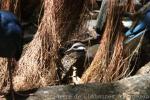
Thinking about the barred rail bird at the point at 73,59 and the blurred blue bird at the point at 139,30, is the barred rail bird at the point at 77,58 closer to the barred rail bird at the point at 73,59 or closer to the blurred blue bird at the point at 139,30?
the barred rail bird at the point at 73,59

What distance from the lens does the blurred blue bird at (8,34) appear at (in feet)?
13.7

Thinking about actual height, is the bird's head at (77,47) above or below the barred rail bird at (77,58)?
above

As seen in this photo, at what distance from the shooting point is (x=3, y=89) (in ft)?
16.8

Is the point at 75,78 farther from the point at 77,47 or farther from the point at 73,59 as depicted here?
the point at 77,47

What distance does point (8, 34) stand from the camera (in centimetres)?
420

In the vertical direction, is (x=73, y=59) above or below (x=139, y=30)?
below

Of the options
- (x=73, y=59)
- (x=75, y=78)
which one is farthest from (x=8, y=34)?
(x=73, y=59)

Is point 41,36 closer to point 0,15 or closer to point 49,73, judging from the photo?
point 49,73

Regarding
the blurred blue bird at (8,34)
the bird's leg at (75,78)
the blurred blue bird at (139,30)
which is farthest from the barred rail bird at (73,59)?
the blurred blue bird at (8,34)

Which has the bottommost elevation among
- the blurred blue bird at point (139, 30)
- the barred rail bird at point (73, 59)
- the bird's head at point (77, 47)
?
the barred rail bird at point (73, 59)

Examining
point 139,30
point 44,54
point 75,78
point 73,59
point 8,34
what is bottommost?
point 75,78

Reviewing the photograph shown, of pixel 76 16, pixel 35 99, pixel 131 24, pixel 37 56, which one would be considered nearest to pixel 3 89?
pixel 37 56

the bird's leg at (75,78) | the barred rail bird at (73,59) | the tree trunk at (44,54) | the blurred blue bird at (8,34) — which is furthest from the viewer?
the barred rail bird at (73,59)

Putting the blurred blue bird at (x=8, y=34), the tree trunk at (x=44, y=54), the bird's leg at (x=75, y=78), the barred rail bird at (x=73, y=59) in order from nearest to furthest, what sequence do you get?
the blurred blue bird at (x=8, y=34), the bird's leg at (x=75, y=78), the tree trunk at (x=44, y=54), the barred rail bird at (x=73, y=59)
